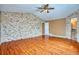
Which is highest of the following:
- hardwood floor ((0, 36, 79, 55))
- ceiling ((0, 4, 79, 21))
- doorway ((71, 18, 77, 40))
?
ceiling ((0, 4, 79, 21))

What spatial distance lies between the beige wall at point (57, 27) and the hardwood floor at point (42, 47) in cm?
9

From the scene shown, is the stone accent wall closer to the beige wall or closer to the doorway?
the beige wall

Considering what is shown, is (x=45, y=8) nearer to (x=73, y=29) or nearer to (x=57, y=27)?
(x=57, y=27)

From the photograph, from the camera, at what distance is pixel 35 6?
2080mm

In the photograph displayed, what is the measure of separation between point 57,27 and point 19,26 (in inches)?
21.8

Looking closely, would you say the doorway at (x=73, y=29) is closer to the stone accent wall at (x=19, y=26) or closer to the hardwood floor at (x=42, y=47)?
the hardwood floor at (x=42, y=47)

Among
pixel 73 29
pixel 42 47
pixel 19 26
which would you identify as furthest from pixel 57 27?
pixel 19 26

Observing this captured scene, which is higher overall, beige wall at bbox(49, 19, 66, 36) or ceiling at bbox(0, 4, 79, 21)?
ceiling at bbox(0, 4, 79, 21)

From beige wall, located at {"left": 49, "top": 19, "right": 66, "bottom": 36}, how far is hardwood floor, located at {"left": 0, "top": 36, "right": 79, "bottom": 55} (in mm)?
89

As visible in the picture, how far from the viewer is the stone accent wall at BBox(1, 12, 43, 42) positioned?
2.07m

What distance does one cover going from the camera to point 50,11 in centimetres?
209

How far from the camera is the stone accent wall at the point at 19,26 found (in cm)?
207

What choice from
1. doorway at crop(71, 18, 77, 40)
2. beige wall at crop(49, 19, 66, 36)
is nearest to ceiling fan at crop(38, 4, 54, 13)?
beige wall at crop(49, 19, 66, 36)
